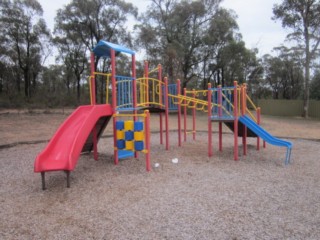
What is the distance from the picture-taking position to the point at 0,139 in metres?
9.33

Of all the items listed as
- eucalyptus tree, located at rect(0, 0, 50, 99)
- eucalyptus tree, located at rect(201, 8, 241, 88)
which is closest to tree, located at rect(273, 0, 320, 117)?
eucalyptus tree, located at rect(201, 8, 241, 88)

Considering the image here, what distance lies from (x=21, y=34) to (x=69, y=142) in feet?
84.1

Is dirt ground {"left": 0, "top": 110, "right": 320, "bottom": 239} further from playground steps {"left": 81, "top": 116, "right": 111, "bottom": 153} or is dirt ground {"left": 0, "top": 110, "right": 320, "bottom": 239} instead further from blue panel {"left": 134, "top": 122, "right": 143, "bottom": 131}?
blue panel {"left": 134, "top": 122, "right": 143, "bottom": 131}

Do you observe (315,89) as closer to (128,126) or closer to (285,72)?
(285,72)

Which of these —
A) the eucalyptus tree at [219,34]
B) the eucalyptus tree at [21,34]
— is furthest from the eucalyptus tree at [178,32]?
the eucalyptus tree at [21,34]

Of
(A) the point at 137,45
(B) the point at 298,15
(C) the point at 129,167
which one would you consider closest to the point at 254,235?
(C) the point at 129,167

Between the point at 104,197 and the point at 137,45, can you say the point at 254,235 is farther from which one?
the point at 137,45

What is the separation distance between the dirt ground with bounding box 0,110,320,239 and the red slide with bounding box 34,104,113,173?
0.40 meters

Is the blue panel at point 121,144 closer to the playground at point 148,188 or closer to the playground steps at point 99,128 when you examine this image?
the playground at point 148,188

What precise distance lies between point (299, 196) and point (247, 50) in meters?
22.7

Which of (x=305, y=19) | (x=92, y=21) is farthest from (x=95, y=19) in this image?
(x=305, y=19)

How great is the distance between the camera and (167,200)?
3676 mm

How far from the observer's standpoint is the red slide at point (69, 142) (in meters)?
4.18

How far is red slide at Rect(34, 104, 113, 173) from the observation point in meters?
4.18
